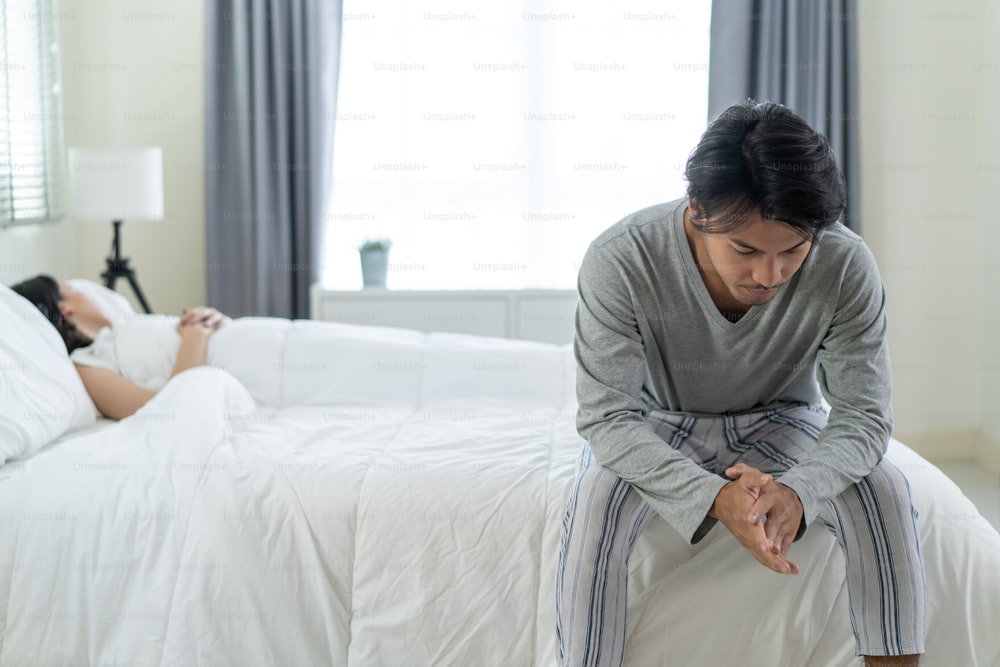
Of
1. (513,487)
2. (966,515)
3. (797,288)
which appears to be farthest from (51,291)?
(966,515)

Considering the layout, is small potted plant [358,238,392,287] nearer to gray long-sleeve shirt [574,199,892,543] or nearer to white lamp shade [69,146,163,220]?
white lamp shade [69,146,163,220]

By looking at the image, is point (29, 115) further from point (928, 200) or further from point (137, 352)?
point (928, 200)

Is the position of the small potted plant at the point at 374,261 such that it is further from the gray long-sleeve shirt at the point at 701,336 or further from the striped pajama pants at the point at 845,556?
the striped pajama pants at the point at 845,556

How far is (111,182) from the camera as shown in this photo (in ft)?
10.8

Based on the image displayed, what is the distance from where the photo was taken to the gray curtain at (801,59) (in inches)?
150

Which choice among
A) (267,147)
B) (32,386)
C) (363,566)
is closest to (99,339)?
(32,386)

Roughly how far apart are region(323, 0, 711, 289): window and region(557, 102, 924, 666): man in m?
2.30

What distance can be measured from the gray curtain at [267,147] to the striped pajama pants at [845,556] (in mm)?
2610

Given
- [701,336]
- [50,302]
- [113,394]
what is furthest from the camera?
[50,302]

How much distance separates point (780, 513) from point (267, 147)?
118 inches

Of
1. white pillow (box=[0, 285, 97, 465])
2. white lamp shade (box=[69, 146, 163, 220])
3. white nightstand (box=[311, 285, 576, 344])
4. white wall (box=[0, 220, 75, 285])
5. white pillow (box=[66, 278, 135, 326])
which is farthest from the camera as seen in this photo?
white nightstand (box=[311, 285, 576, 344])

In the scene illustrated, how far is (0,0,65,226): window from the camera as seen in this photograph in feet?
10.9

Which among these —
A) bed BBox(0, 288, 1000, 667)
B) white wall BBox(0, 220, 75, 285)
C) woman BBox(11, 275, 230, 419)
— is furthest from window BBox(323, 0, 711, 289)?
bed BBox(0, 288, 1000, 667)

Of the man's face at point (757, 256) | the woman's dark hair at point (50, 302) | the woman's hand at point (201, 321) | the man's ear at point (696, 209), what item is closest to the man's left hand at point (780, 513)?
the man's face at point (757, 256)
